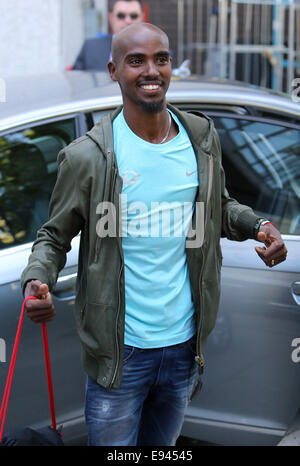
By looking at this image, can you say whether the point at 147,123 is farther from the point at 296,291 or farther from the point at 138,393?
the point at 296,291

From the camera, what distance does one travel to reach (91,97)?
2682 mm

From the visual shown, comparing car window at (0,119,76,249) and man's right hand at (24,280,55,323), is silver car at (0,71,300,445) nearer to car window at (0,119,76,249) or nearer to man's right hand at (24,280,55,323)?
car window at (0,119,76,249)

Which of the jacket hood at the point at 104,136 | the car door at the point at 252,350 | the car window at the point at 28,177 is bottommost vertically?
the car door at the point at 252,350

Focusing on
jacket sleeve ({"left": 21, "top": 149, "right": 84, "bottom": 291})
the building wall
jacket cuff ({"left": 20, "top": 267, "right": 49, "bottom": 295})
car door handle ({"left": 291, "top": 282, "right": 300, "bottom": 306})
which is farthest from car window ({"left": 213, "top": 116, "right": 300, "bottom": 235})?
the building wall

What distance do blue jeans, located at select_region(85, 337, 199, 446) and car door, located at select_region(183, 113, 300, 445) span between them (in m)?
0.51

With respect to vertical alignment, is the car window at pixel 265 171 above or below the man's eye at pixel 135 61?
below

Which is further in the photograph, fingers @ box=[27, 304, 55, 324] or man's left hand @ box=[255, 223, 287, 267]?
man's left hand @ box=[255, 223, 287, 267]

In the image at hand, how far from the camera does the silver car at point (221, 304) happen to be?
2.46m

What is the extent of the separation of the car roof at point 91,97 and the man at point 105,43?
171 centimetres

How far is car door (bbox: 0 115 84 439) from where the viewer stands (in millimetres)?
2416

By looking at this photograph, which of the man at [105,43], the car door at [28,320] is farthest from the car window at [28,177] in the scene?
the man at [105,43]

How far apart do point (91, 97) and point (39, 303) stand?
4.02 feet

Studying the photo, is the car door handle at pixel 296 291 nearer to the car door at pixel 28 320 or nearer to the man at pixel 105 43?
the car door at pixel 28 320

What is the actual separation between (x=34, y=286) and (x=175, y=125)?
2.15ft
